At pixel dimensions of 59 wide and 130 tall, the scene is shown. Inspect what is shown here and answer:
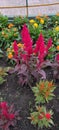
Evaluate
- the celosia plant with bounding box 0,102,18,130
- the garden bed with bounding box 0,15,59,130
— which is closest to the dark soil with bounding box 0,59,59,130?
the garden bed with bounding box 0,15,59,130

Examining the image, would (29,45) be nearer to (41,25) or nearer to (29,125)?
(29,125)

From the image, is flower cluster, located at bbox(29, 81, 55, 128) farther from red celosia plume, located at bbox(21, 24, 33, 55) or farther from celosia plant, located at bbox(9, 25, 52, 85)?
red celosia plume, located at bbox(21, 24, 33, 55)

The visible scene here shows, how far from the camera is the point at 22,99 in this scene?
4055 mm

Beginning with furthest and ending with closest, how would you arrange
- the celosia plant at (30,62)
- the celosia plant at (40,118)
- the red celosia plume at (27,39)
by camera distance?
1. the celosia plant at (30,62)
2. the celosia plant at (40,118)
3. the red celosia plume at (27,39)

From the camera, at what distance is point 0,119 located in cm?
361

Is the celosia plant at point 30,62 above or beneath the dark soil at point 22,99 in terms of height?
above

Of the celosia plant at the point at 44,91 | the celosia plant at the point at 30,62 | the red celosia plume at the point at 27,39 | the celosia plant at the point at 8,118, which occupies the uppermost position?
the red celosia plume at the point at 27,39

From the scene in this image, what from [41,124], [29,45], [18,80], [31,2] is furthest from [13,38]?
[31,2]

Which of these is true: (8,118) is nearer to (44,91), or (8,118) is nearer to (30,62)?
(44,91)

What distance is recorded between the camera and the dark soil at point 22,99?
3840 mm

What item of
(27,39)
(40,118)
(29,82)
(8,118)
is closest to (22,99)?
(29,82)

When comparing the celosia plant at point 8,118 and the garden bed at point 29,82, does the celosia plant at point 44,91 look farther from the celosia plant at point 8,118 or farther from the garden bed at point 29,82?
the celosia plant at point 8,118

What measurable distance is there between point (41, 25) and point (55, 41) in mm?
448

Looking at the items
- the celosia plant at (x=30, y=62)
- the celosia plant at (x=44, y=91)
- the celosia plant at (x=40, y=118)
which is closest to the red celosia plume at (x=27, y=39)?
the celosia plant at (x=30, y=62)
